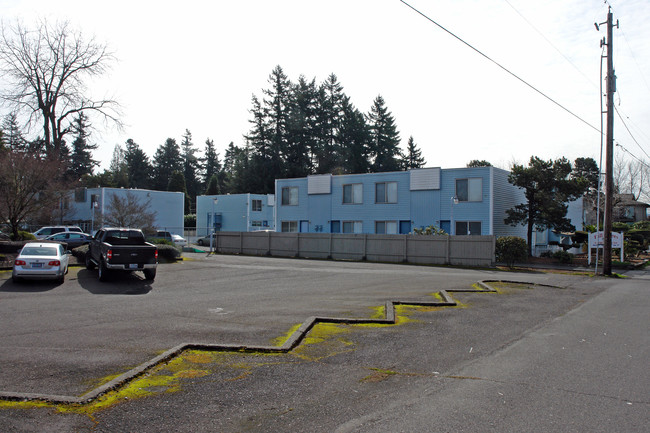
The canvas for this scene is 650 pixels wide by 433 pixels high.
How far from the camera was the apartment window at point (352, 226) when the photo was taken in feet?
127

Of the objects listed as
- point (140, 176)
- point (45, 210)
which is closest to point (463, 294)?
point (45, 210)

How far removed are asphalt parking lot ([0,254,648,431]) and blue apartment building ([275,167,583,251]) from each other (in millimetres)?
16782

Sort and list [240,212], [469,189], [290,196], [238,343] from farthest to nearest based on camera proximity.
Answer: [240,212] → [290,196] → [469,189] → [238,343]

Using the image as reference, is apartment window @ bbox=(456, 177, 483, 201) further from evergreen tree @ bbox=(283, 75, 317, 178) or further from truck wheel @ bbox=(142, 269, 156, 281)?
evergreen tree @ bbox=(283, 75, 317, 178)

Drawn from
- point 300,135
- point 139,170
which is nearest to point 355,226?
point 300,135

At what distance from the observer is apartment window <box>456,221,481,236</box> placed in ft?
111

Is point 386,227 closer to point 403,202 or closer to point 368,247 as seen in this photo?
point 403,202

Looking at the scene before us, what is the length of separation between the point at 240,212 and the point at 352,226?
741 inches

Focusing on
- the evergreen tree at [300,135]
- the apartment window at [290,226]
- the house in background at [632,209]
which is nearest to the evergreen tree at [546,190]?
the apartment window at [290,226]

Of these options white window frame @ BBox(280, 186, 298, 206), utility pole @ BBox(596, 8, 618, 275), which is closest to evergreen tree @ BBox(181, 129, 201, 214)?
white window frame @ BBox(280, 186, 298, 206)

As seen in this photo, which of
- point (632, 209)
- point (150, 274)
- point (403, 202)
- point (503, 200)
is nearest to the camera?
point (150, 274)

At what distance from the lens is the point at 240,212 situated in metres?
54.3

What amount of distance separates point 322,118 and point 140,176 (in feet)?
150

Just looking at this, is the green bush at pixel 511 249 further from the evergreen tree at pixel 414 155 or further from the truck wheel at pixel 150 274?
the evergreen tree at pixel 414 155
